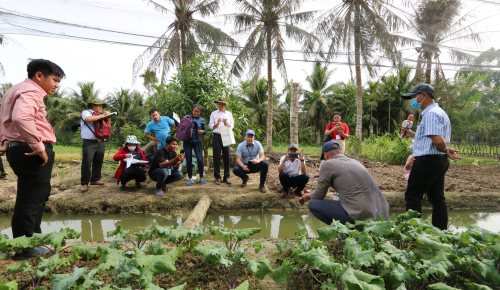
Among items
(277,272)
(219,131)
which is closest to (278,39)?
(219,131)

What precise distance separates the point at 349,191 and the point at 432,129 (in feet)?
3.54

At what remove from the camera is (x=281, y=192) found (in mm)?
6070

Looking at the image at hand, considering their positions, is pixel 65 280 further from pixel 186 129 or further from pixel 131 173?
pixel 186 129

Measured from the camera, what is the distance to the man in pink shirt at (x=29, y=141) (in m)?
2.77

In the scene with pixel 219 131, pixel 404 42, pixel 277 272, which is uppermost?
pixel 404 42

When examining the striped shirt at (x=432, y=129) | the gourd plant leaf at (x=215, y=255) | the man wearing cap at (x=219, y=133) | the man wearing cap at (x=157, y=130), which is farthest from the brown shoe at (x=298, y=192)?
the gourd plant leaf at (x=215, y=255)

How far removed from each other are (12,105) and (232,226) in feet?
10.2

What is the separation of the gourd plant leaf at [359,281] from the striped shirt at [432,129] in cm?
205

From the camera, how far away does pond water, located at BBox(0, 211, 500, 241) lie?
4828 millimetres

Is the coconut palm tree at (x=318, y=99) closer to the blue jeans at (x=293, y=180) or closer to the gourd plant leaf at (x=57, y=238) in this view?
the blue jeans at (x=293, y=180)

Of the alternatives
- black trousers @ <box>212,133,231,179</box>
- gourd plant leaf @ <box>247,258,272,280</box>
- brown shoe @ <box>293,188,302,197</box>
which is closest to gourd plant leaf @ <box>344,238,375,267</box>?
gourd plant leaf @ <box>247,258,272,280</box>

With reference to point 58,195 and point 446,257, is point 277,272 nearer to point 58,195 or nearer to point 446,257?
point 446,257

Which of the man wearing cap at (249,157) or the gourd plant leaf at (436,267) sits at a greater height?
the man wearing cap at (249,157)

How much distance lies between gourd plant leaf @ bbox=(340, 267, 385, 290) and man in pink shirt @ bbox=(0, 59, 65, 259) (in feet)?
7.94
